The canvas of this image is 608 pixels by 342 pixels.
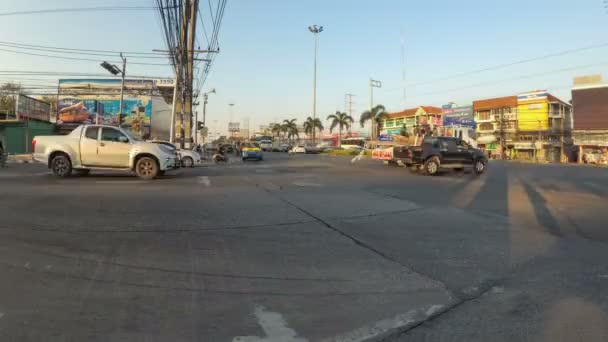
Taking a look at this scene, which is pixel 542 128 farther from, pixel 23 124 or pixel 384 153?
pixel 23 124

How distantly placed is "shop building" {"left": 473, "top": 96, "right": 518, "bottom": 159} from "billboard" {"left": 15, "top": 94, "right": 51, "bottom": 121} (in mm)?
59524

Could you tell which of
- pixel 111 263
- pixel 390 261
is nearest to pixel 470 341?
pixel 390 261

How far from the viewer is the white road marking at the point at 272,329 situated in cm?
314

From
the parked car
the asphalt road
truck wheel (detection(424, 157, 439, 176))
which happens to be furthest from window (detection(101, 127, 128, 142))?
the parked car

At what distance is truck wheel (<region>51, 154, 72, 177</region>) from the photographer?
563 inches

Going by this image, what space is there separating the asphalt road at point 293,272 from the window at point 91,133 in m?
5.15

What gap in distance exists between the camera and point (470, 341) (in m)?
3.17

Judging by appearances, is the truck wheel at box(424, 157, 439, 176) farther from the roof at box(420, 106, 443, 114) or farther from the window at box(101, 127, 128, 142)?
the roof at box(420, 106, 443, 114)

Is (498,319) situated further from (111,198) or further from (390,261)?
(111,198)

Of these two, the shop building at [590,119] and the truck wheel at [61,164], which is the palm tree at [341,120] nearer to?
the shop building at [590,119]

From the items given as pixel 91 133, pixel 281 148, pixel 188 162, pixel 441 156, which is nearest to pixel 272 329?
pixel 91 133

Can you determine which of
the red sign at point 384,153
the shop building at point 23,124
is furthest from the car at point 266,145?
the red sign at point 384,153

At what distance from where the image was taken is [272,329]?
10.8ft

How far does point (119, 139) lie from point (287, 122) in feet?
310
